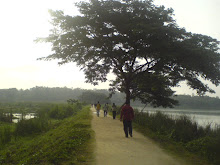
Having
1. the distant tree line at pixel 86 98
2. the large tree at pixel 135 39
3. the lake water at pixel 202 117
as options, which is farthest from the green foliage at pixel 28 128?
the distant tree line at pixel 86 98

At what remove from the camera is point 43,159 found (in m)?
5.72

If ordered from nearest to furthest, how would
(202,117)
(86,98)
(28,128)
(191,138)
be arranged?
(191,138)
(28,128)
(202,117)
(86,98)

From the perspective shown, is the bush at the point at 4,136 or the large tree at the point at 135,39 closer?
the bush at the point at 4,136

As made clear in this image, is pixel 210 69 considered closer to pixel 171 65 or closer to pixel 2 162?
pixel 171 65

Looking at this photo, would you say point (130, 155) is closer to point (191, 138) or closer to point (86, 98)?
point (191, 138)

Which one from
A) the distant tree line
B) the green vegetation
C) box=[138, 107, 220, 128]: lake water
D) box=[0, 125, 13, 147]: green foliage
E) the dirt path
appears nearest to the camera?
the dirt path

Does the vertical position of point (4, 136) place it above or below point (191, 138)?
below

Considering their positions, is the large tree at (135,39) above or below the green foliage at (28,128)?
above

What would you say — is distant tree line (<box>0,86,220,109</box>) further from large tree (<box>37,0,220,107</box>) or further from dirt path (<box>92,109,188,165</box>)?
dirt path (<box>92,109,188,165</box>)

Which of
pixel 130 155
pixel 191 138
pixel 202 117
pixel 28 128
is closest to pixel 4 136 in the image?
pixel 28 128

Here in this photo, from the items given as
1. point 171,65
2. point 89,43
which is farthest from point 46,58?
point 171,65

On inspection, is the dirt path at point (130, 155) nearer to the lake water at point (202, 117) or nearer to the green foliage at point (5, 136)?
the lake water at point (202, 117)

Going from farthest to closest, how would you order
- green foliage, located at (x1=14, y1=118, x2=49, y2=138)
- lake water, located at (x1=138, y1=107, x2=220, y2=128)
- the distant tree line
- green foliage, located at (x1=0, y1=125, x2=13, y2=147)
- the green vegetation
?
the distant tree line → green foliage, located at (x1=14, y1=118, x2=49, y2=138) → lake water, located at (x1=138, y1=107, x2=220, y2=128) → green foliage, located at (x1=0, y1=125, x2=13, y2=147) → the green vegetation

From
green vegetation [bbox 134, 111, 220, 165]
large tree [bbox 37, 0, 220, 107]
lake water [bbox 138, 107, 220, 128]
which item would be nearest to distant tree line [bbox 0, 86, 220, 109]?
lake water [bbox 138, 107, 220, 128]
